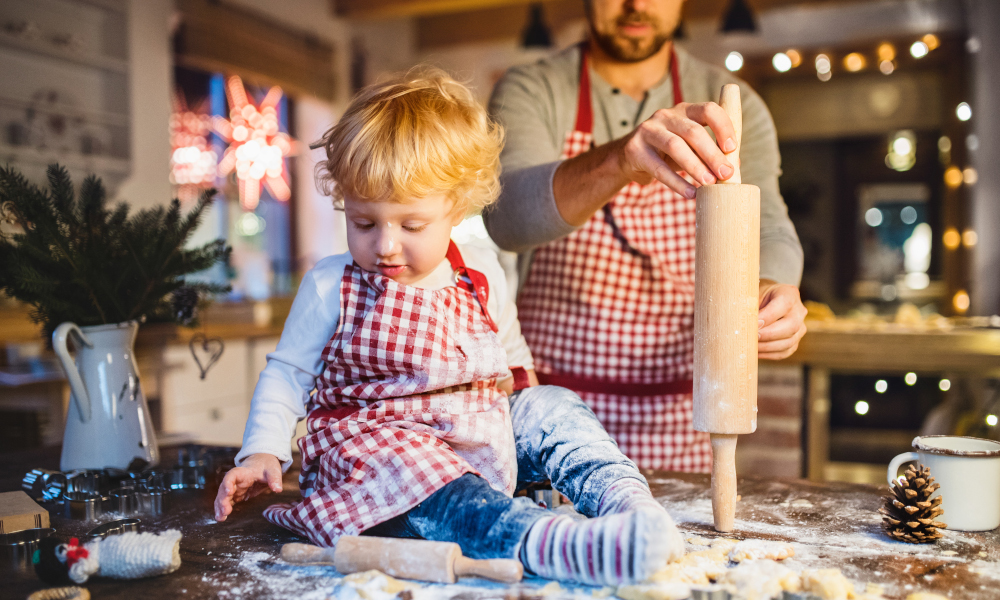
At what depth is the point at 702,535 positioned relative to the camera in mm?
750

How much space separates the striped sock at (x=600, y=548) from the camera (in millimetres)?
578

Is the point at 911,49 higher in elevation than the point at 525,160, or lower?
higher

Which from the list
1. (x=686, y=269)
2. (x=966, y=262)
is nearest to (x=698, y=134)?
(x=686, y=269)

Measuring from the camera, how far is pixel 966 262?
3.89m

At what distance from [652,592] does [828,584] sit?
5.5 inches

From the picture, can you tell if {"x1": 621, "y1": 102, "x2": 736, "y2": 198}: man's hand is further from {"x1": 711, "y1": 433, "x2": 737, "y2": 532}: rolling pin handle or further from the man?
the man

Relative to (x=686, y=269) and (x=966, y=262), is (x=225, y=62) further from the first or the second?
(x=966, y=262)

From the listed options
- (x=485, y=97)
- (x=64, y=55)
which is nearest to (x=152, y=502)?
(x=64, y=55)

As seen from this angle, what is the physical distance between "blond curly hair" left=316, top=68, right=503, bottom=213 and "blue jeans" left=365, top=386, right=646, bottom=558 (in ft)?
0.90

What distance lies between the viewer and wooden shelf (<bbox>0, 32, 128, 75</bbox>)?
8.51ft

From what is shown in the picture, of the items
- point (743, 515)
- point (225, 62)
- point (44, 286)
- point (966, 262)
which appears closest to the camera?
point (743, 515)

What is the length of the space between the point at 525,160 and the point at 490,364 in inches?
18.1

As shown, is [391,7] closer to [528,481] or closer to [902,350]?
[902,350]

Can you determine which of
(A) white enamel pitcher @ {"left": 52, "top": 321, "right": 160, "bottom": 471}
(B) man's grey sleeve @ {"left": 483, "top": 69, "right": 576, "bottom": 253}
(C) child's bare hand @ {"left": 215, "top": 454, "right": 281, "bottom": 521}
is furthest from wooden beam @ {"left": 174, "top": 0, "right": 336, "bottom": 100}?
(C) child's bare hand @ {"left": 215, "top": 454, "right": 281, "bottom": 521}
